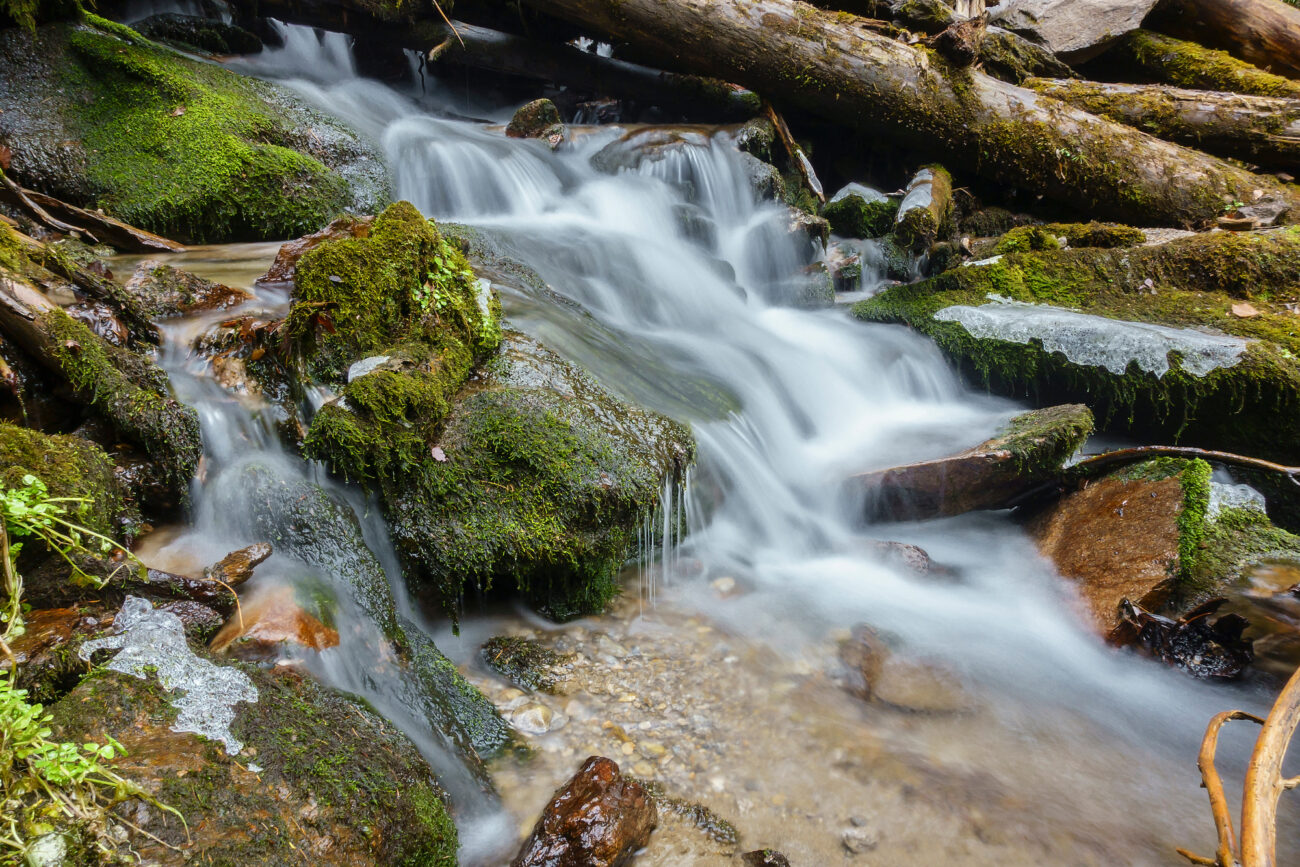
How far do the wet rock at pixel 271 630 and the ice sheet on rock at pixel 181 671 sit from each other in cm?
21

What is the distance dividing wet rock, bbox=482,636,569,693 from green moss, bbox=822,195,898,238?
7.08 m

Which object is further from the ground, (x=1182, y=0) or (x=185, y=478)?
(x=1182, y=0)

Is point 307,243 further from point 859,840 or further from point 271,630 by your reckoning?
point 859,840

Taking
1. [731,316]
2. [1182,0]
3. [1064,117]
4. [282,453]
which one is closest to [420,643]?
[282,453]

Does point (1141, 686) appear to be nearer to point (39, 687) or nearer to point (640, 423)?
point (640, 423)

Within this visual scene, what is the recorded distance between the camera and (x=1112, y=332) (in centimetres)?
534

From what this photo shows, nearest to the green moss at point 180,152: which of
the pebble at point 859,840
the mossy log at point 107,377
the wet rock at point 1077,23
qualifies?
the mossy log at point 107,377

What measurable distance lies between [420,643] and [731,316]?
5.06 metres

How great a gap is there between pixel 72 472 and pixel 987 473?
16.2ft

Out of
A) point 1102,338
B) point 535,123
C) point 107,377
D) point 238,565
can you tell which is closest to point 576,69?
point 535,123

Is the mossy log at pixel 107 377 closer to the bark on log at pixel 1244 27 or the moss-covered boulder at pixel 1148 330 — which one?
the moss-covered boulder at pixel 1148 330

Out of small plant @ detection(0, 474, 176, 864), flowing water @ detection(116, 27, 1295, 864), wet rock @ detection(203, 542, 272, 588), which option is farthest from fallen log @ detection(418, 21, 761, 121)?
small plant @ detection(0, 474, 176, 864)

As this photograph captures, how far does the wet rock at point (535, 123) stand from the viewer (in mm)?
9109

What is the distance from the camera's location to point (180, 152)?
567 cm
